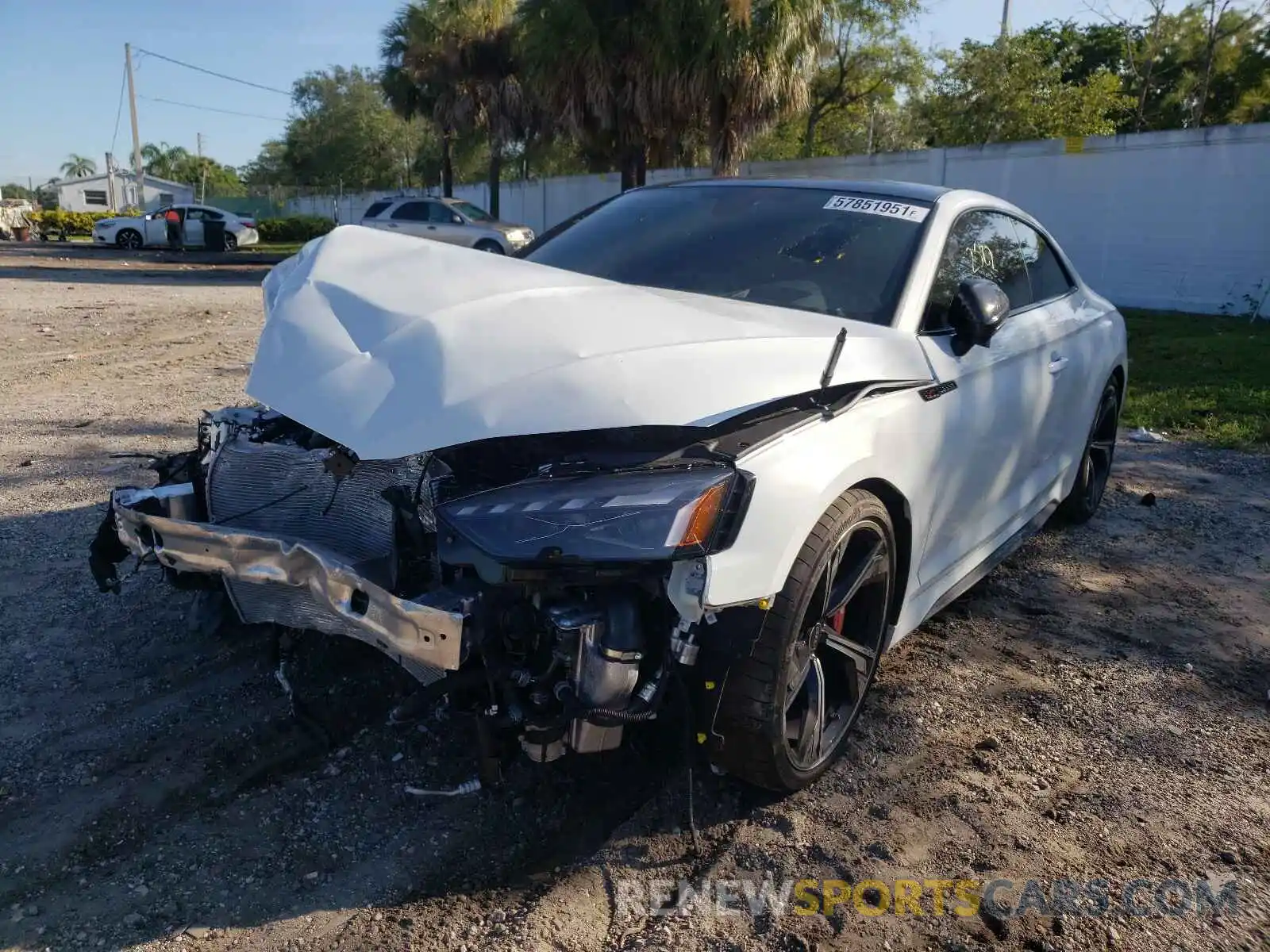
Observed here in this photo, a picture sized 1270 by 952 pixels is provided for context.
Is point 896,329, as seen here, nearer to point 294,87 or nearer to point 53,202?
point 294,87

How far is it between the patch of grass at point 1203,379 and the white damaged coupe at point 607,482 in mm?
5176

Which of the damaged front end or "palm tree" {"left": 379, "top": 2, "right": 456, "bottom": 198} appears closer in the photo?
the damaged front end

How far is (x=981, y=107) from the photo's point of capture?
25.4 meters

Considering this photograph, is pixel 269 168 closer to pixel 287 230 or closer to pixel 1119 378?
pixel 287 230

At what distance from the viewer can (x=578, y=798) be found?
271 centimetres

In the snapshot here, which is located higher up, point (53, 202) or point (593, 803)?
point (53, 202)

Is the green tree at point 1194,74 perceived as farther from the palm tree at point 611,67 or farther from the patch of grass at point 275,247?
the patch of grass at point 275,247

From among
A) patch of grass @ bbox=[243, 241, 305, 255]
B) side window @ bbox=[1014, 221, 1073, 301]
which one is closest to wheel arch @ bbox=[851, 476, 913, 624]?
side window @ bbox=[1014, 221, 1073, 301]

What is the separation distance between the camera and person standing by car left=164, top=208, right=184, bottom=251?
90.6 feet

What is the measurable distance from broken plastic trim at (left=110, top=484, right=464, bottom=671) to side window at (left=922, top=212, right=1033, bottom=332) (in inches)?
75.8

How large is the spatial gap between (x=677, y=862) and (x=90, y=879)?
56.5 inches

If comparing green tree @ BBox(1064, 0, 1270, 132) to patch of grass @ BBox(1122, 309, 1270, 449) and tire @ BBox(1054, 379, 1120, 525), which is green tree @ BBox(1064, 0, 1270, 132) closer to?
patch of grass @ BBox(1122, 309, 1270, 449)

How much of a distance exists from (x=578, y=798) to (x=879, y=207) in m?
2.34

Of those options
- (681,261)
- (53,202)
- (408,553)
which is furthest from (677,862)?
(53,202)
